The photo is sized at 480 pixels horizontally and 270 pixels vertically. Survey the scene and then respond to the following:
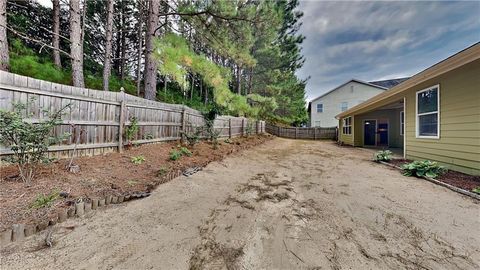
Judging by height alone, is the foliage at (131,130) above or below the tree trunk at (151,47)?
below

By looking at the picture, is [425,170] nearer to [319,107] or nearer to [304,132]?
[304,132]

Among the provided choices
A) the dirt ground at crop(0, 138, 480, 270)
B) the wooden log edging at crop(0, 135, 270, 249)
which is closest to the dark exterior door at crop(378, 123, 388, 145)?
the dirt ground at crop(0, 138, 480, 270)

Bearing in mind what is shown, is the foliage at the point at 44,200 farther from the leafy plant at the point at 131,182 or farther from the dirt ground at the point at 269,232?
the leafy plant at the point at 131,182

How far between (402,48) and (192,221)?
1396cm

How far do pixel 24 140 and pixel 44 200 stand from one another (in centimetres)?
96

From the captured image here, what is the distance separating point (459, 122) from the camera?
4.40 meters

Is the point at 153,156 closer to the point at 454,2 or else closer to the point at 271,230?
the point at 271,230

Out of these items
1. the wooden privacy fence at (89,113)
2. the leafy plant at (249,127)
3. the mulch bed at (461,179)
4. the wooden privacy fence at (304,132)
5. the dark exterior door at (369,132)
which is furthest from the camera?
the wooden privacy fence at (304,132)

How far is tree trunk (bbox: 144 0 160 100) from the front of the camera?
605cm

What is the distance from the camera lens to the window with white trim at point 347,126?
13.5 meters

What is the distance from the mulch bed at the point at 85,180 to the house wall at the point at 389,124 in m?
11.9

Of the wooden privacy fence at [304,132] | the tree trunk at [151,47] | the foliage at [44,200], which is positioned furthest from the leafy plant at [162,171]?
the wooden privacy fence at [304,132]

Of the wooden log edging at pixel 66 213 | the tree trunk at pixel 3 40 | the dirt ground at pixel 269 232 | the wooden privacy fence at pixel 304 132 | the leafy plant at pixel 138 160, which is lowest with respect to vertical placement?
the dirt ground at pixel 269 232

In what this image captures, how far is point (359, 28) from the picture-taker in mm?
10625
